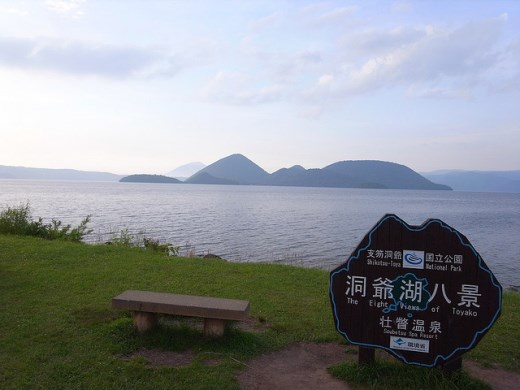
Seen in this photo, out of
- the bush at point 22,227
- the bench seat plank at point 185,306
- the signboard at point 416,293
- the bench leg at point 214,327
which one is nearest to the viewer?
the signboard at point 416,293

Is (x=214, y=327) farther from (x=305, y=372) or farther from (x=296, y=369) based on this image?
(x=305, y=372)

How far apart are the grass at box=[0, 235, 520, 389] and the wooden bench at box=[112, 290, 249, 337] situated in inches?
7.6

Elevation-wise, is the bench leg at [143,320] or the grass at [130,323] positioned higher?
the bench leg at [143,320]

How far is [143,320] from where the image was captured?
5.96 m

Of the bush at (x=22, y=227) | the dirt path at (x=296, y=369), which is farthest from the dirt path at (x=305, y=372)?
the bush at (x=22, y=227)

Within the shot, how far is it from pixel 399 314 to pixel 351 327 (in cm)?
57

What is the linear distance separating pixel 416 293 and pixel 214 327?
2663mm

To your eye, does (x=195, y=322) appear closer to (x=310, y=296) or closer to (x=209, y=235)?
(x=310, y=296)

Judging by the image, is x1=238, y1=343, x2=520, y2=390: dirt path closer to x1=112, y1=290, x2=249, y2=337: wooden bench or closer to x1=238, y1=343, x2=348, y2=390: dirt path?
x1=238, y1=343, x2=348, y2=390: dirt path

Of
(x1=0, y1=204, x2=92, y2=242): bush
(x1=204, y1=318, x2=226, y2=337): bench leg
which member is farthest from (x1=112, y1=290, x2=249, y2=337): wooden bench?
(x1=0, y1=204, x2=92, y2=242): bush

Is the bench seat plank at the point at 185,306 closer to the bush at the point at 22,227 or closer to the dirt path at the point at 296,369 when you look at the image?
the dirt path at the point at 296,369

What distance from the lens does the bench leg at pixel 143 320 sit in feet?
19.5

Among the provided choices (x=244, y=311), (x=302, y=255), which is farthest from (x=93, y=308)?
(x=302, y=255)

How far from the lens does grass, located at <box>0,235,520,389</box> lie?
15.9 ft
